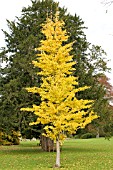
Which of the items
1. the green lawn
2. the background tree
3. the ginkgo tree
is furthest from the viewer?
the background tree

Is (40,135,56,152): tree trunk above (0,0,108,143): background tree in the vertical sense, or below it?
below

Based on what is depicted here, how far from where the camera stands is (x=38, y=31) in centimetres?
3078

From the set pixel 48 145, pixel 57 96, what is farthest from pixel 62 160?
pixel 48 145

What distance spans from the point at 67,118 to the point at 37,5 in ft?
56.1

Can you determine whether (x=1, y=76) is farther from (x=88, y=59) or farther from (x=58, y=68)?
(x=58, y=68)

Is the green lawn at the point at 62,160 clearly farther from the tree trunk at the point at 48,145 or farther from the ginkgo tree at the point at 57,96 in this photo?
the tree trunk at the point at 48,145

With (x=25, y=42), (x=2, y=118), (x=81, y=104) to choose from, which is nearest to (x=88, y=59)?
(x=25, y=42)

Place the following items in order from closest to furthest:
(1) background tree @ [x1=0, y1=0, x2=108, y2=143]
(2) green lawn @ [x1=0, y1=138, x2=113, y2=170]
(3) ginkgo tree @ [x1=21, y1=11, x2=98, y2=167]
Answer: (2) green lawn @ [x1=0, y1=138, x2=113, y2=170], (3) ginkgo tree @ [x1=21, y1=11, x2=98, y2=167], (1) background tree @ [x1=0, y1=0, x2=108, y2=143]

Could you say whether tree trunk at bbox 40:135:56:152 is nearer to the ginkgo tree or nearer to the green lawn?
the green lawn

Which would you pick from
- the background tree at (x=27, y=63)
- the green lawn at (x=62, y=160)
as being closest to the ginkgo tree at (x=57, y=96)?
the green lawn at (x=62, y=160)

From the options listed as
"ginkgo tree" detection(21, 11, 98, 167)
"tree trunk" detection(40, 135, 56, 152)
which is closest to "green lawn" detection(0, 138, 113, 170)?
"ginkgo tree" detection(21, 11, 98, 167)

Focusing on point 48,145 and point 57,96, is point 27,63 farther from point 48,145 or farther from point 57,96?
A: point 57,96

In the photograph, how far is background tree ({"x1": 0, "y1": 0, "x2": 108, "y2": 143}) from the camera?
27812mm

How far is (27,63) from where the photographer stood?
2822 cm
